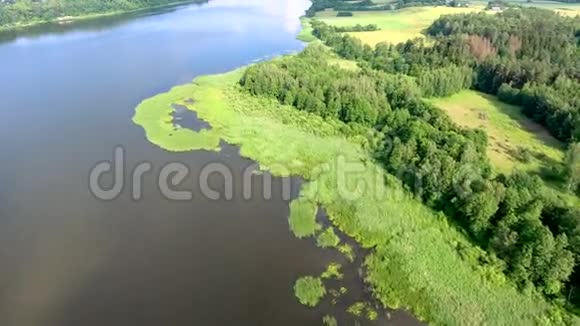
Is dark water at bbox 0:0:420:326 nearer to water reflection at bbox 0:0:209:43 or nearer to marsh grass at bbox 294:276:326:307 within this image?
marsh grass at bbox 294:276:326:307

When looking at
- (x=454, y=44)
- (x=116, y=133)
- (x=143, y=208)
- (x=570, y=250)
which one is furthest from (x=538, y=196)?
(x=454, y=44)

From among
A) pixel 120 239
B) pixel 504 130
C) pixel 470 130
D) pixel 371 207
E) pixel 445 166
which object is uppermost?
pixel 445 166

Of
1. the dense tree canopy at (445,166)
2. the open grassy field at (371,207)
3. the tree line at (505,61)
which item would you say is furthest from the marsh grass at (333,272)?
the tree line at (505,61)

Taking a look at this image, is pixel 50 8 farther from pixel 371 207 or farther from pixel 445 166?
pixel 445 166

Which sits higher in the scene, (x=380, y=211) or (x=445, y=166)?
(x=445, y=166)

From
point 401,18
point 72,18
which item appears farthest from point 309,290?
point 72,18

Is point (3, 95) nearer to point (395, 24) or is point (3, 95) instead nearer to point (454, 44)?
point (454, 44)
